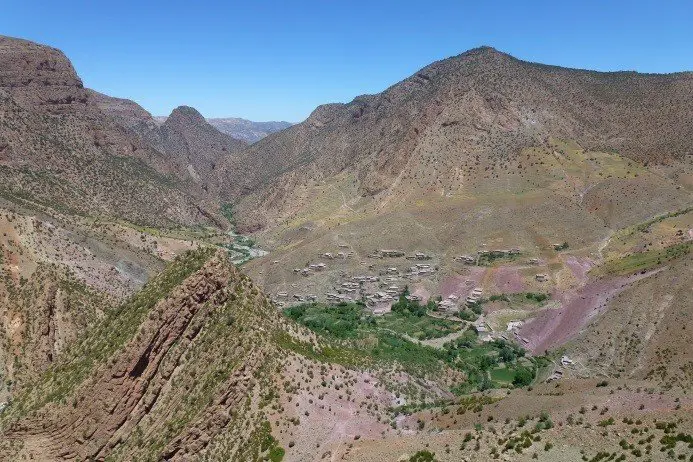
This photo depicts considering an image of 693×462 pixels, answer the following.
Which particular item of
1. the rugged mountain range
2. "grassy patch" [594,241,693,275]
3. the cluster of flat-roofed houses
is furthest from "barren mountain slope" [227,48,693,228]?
"grassy patch" [594,241,693,275]

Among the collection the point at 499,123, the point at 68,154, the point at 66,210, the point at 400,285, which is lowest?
the point at 400,285

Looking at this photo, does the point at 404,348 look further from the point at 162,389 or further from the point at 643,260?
the point at 643,260

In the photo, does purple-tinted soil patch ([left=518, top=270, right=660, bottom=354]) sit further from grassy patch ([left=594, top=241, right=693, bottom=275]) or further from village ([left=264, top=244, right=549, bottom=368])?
grassy patch ([left=594, top=241, right=693, bottom=275])

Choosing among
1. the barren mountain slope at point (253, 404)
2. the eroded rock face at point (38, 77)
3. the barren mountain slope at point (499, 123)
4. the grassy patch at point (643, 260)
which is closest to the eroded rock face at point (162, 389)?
the barren mountain slope at point (253, 404)

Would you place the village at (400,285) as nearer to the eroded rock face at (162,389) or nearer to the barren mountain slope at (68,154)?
the eroded rock face at (162,389)

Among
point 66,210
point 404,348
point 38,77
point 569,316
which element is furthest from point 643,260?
point 38,77

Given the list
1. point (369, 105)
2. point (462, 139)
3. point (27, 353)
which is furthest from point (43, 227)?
point (369, 105)
